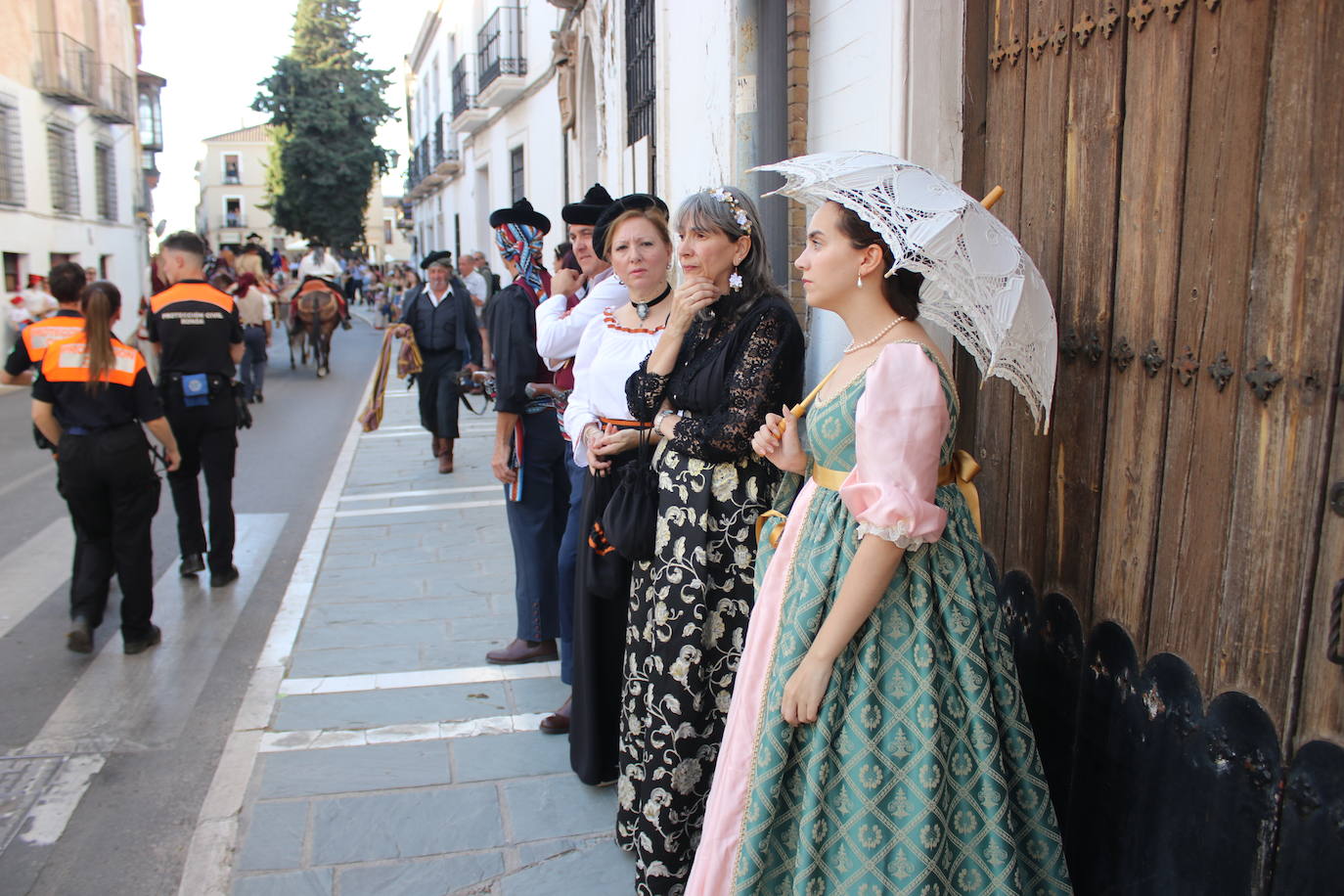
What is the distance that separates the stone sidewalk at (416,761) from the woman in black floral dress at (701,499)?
15.4 inches

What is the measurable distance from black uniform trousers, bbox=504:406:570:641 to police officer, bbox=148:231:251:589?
225cm

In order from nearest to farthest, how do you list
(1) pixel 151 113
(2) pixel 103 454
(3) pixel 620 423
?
(3) pixel 620 423 < (2) pixel 103 454 < (1) pixel 151 113

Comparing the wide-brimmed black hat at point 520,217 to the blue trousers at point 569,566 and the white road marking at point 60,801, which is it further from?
the white road marking at point 60,801

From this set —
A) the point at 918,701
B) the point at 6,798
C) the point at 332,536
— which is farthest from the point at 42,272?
the point at 918,701

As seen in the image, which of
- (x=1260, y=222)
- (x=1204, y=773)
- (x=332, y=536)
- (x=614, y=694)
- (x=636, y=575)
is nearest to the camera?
(x=1260, y=222)

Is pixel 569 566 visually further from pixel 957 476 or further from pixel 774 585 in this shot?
pixel 957 476

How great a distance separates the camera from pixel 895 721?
2.12 m

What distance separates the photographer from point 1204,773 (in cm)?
203

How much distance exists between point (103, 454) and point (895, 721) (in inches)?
158

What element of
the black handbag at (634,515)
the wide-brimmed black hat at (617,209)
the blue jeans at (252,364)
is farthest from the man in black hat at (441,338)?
the black handbag at (634,515)

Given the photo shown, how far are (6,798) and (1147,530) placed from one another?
144 inches

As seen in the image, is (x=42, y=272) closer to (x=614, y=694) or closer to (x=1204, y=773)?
(x=614, y=694)

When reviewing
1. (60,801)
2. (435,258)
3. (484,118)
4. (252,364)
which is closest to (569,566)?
(60,801)

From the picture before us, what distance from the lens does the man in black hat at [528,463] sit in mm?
4293
